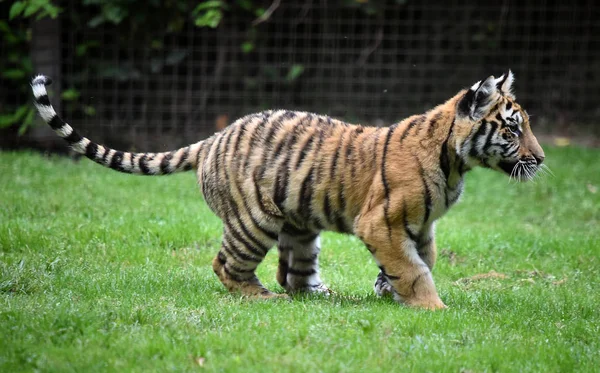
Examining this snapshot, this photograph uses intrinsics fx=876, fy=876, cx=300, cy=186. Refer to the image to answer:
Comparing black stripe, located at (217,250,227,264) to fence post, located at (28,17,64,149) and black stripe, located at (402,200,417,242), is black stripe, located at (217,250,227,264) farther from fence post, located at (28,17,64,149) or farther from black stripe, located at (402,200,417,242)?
fence post, located at (28,17,64,149)

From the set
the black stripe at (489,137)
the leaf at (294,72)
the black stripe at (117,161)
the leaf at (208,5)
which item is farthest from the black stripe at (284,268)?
the leaf at (294,72)

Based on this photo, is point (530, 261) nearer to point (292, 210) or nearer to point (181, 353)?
point (292, 210)

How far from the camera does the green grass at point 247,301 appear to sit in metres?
4.93

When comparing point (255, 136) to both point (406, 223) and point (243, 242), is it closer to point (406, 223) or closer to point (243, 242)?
point (243, 242)

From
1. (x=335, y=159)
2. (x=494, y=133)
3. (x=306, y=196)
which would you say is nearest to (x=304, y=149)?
(x=335, y=159)

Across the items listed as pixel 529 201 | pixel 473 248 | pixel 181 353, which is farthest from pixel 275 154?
pixel 529 201

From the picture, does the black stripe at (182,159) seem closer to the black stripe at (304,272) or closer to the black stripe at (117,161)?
the black stripe at (117,161)

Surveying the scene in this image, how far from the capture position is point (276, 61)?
13867 mm

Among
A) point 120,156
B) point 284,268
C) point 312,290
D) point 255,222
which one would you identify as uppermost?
point 120,156

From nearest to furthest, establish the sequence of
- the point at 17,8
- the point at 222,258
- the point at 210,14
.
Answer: the point at 222,258, the point at 17,8, the point at 210,14

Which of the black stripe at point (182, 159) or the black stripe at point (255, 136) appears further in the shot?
the black stripe at point (182, 159)

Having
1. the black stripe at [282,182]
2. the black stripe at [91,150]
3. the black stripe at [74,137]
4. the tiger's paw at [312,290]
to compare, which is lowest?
the tiger's paw at [312,290]

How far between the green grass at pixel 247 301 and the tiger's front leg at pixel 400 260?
8.3 inches

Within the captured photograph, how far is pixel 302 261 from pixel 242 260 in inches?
24.4
